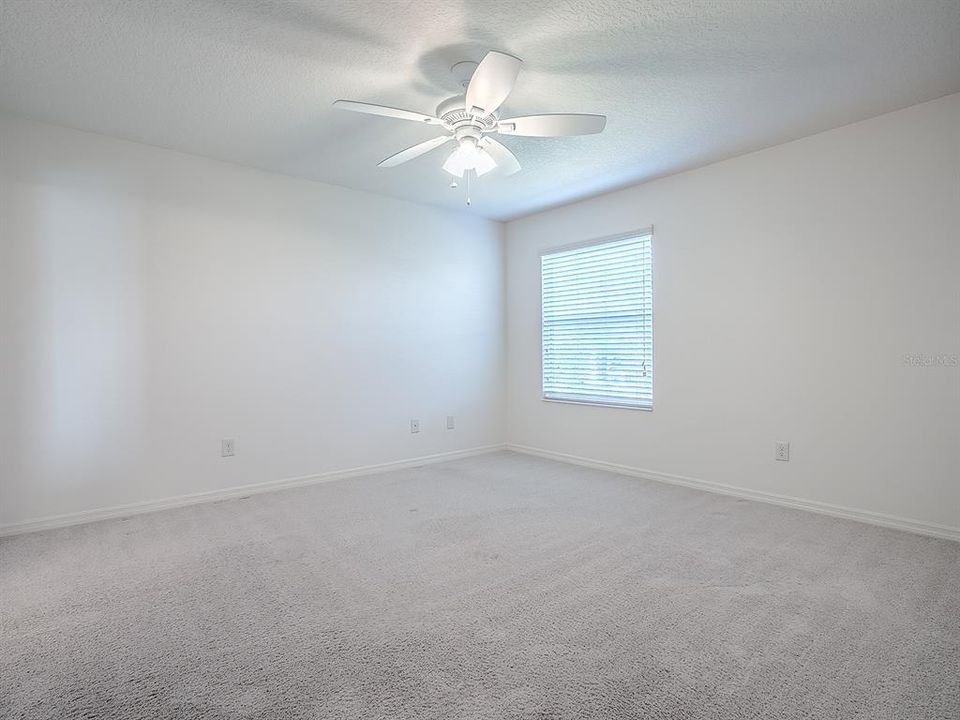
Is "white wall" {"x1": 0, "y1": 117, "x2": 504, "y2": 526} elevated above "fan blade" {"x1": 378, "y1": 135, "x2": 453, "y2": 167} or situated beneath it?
situated beneath

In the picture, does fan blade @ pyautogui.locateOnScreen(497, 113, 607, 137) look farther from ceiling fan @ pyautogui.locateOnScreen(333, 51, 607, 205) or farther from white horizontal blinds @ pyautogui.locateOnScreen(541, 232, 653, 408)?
white horizontal blinds @ pyautogui.locateOnScreen(541, 232, 653, 408)

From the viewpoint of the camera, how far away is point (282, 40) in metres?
2.21

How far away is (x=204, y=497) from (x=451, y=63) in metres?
3.11

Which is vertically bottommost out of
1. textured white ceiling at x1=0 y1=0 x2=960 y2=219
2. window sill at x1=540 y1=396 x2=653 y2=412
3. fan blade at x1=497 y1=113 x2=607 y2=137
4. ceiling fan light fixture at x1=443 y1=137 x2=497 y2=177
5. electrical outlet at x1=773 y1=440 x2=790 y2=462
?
electrical outlet at x1=773 y1=440 x2=790 y2=462

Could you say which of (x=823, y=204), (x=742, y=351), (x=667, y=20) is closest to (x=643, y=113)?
(x=667, y=20)

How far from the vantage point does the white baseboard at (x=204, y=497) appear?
2961 millimetres

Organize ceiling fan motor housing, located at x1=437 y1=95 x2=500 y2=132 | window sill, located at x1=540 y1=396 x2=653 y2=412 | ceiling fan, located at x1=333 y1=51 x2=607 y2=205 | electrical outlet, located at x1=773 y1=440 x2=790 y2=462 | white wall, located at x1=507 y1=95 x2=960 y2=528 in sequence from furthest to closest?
window sill, located at x1=540 y1=396 x2=653 y2=412 < electrical outlet, located at x1=773 y1=440 x2=790 y2=462 < white wall, located at x1=507 y1=95 x2=960 y2=528 < ceiling fan motor housing, located at x1=437 y1=95 x2=500 y2=132 < ceiling fan, located at x1=333 y1=51 x2=607 y2=205

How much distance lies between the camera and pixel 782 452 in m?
3.37

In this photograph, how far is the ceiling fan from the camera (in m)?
2.04

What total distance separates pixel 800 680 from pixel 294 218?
3948mm

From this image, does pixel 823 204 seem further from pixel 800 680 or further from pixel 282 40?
pixel 282 40

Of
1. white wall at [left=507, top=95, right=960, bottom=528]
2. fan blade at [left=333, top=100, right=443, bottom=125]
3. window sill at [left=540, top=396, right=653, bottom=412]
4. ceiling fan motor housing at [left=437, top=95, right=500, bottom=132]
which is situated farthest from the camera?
window sill at [left=540, top=396, right=653, bottom=412]

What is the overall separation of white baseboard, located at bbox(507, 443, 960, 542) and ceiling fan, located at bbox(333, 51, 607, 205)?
8.54 feet

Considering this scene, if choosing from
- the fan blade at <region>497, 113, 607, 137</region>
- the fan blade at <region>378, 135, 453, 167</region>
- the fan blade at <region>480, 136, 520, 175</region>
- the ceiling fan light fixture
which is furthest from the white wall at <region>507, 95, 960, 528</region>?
the fan blade at <region>378, 135, 453, 167</region>
